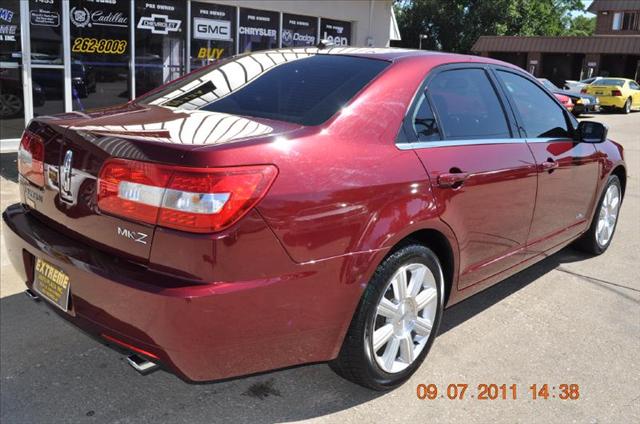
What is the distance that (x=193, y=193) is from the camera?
223 cm

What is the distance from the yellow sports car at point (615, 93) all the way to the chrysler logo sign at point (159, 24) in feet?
65.3

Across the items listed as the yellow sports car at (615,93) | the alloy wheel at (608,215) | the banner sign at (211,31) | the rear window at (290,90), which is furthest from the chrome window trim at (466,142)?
the yellow sports car at (615,93)

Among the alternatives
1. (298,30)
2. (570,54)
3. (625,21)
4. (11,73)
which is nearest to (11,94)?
(11,73)

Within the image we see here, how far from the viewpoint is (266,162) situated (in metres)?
2.33

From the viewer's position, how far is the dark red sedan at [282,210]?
226 centimetres

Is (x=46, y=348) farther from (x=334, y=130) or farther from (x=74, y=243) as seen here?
(x=334, y=130)

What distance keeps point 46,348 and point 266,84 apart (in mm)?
1956

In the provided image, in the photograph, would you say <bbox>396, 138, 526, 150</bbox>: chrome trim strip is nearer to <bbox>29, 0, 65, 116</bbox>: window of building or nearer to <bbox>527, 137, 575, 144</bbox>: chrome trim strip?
<bbox>527, 137, 575, 144</bbox>: chrome trim strip

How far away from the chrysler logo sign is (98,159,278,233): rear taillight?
8.49 meters

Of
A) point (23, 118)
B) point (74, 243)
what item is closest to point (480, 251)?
point (74, 243)

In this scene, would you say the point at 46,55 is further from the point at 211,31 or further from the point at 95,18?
the point at 211,31

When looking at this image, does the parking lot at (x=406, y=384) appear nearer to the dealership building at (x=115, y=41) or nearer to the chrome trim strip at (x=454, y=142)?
the chrome trim strip at (x=454, y=142)

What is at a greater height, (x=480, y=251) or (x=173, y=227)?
(x=173, y=227)

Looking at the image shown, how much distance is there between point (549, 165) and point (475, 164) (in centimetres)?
96
